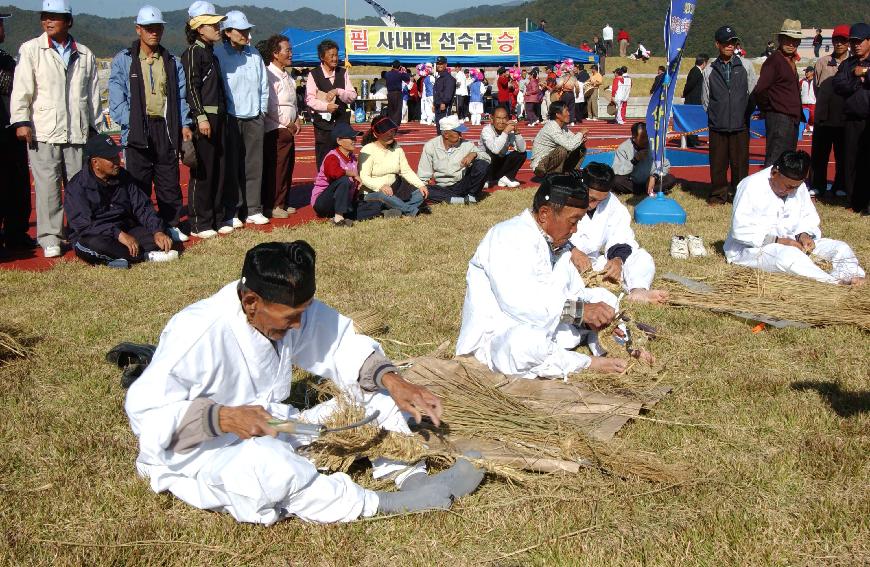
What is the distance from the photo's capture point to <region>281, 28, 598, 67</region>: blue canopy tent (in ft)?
91.0

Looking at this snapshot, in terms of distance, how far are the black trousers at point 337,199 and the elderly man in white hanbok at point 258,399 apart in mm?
5446

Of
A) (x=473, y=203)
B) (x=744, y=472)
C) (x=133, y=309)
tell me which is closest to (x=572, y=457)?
(x=744, y=472)

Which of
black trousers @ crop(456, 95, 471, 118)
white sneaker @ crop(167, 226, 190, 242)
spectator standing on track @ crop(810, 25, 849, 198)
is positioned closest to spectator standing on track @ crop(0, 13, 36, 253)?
white sneaker @ crop(167, 226, 190, 242)

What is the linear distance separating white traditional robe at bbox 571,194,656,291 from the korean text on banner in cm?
2304

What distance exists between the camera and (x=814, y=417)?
4000 millimetres

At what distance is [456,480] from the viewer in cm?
332

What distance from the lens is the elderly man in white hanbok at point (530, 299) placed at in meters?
4.27

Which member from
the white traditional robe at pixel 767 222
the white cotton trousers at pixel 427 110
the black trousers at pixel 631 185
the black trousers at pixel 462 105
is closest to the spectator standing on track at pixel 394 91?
the white cotton trousers at pixel 427 110

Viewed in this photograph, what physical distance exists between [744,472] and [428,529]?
1403mm

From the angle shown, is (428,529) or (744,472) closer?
(428,529)

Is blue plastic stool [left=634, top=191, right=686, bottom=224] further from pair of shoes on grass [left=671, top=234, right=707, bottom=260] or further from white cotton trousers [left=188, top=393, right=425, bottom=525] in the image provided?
white cotton trousers [left=188, top=393, right=425, bottom=525]

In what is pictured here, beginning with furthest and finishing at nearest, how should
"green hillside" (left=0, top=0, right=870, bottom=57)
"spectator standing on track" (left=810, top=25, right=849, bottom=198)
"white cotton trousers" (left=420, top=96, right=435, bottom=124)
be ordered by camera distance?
"green hillside" (left=0, top=0, right=870, bottom=57)
"white cotton trousers" (left=420, top=96, right=435, bottom=124)
"spectator standing on track" (left=810, top=25, right=849, bottom=198)

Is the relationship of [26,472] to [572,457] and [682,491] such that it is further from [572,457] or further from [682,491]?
[682,491]

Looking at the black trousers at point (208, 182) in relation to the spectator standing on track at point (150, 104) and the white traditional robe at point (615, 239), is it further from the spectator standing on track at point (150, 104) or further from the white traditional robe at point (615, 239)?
the white traditional robe at point (615, 239)
